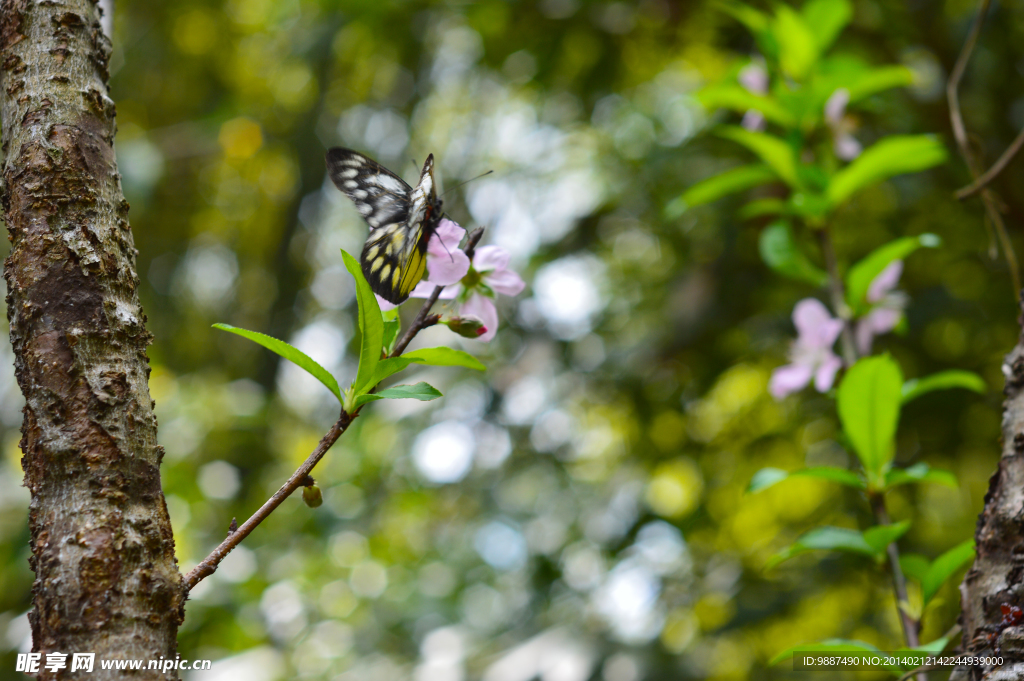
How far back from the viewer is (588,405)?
9.52ft

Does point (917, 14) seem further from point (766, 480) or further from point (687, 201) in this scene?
point (766, 480)

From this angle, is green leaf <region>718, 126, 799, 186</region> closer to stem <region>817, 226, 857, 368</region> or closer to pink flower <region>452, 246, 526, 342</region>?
stem <region>817, 226, 857, 368</region>

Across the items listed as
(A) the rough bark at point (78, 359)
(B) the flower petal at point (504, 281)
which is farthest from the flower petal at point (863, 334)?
(A) the rough bark at point (78, 359)

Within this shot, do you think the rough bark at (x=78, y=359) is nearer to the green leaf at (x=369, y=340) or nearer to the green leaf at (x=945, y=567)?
the green leaf at (x=369, y=340)

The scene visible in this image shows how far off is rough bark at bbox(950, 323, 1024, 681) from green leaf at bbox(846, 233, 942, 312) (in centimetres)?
42

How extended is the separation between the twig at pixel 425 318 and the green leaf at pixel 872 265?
72 centimetres

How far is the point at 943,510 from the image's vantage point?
264 cm

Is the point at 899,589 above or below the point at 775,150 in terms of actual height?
below

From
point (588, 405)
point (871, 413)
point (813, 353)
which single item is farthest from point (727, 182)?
point (588, 405)

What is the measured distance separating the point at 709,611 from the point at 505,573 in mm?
1024

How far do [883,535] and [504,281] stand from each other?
57 centimetres

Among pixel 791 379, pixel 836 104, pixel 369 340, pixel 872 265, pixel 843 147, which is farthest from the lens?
pixel 843 147

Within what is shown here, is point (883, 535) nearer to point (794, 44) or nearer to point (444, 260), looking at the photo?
point (444, 260)

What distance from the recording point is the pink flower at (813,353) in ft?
3.64
